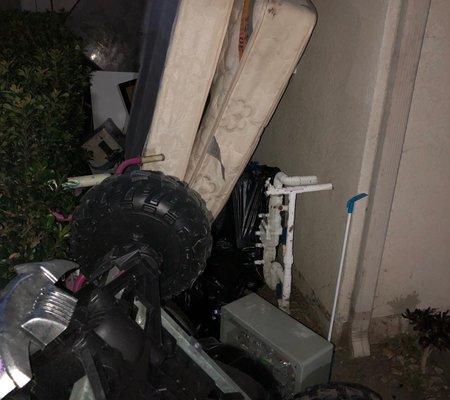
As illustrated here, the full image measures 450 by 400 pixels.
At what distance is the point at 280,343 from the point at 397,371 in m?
1.16

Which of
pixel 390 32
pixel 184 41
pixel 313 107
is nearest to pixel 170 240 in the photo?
pixel 184 41

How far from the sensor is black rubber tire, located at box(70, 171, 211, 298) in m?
1.60

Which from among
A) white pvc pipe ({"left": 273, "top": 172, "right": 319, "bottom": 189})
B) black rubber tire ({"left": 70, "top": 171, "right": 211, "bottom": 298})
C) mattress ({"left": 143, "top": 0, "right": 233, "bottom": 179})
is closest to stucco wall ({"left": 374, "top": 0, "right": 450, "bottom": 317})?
white pvc pipe ({"left": 273, "top": 172, "right": 319, "bottom": 189})

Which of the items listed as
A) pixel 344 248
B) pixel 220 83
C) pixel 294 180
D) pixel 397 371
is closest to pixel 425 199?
pixel 344 248

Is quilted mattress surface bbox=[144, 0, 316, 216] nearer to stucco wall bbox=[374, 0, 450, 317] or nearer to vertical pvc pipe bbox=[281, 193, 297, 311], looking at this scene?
vertical pvc pipe bbox=[281, 193, 297, 311]

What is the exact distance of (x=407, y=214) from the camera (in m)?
2.59

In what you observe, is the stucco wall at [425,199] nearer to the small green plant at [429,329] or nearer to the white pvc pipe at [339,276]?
the small green plant at [429,329]

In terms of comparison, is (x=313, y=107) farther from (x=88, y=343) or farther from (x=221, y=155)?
(x=88, y=343)

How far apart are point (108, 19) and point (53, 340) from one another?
6.73 m

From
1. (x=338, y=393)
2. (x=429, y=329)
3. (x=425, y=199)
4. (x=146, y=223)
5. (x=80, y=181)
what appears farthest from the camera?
(x=429, y=329)

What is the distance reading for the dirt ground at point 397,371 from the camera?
2.67 m

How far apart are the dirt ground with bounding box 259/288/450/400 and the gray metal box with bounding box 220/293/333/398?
0.59 meters

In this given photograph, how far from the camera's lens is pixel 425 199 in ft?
8.38

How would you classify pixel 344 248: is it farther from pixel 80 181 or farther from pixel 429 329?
pixel 80 181
